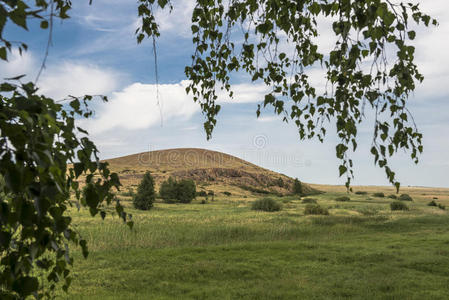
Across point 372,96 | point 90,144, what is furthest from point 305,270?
point 90,144

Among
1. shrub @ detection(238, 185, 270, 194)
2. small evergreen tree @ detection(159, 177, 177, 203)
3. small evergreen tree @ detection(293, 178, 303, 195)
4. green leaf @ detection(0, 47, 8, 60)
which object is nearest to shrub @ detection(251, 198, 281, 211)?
small evergreen tree @ detection(159, 177, 177, 203)

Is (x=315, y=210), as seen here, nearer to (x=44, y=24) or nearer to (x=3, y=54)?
(x=44, y=24)

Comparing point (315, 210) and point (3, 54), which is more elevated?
point (3, 54)

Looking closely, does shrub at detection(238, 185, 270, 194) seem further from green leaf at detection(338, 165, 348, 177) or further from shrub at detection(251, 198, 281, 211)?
green leaf at detection(338, 165, 348, 177)

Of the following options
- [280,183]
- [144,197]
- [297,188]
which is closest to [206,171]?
[280,183]

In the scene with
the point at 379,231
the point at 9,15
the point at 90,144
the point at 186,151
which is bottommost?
the point at 379,231

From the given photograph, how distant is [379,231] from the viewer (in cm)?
1911

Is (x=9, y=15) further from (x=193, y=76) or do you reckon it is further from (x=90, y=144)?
(x=193, y=76)

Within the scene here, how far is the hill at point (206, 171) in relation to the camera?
59.9m

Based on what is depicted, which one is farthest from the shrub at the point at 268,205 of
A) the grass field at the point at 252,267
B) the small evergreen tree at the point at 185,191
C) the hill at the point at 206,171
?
the hill at the point at 206,171

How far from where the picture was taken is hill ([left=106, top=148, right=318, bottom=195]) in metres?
59.9

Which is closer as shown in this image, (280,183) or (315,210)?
(315,210)

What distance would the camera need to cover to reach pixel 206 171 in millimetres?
66688

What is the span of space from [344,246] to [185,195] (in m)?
25.3
